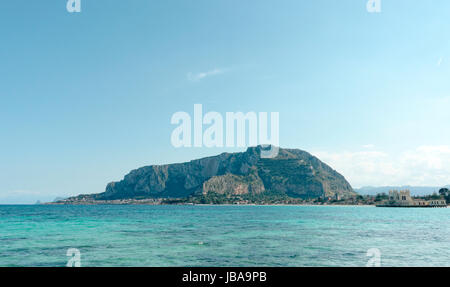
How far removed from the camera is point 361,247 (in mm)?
34438
